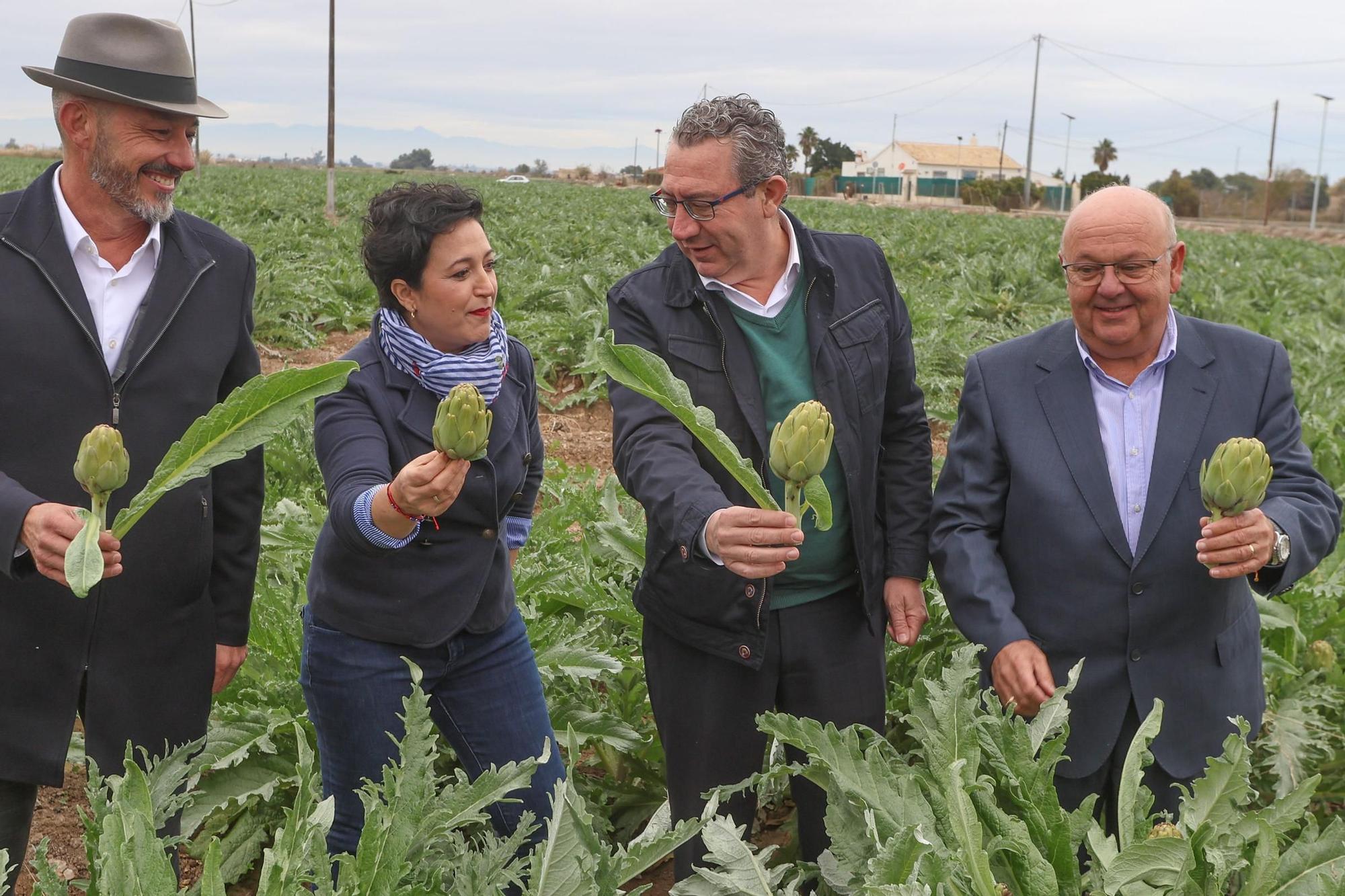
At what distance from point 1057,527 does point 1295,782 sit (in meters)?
1.27

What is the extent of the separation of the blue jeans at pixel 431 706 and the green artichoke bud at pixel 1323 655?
8.01 ft

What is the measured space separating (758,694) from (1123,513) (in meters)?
0.86

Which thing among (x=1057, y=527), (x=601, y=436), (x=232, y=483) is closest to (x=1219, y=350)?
(x=1057, y=527)

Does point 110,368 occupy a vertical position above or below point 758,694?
above

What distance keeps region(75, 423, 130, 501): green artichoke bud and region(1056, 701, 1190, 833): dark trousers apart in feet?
6.31

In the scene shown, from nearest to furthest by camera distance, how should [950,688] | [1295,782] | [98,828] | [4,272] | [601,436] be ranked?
1. [98,828]
2. [950,688]
3. [4,272]
4. [1295,782]
5. [601,436]

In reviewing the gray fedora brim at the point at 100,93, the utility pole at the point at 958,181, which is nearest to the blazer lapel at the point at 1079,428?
the gray fedora brim at the point at 100,93

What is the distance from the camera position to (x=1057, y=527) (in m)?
2.71

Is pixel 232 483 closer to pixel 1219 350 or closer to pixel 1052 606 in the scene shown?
pixel 1052 606

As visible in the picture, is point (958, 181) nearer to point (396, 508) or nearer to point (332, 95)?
point (332, 95)

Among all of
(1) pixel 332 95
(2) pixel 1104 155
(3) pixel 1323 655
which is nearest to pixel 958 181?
(2) pixel 1104 155

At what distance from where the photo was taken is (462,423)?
6.32ft

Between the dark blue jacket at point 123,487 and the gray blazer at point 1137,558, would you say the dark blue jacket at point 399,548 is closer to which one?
the dark blue jacket at point 123,487

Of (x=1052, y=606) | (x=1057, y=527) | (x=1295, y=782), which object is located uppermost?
(x=1057, y=527)
